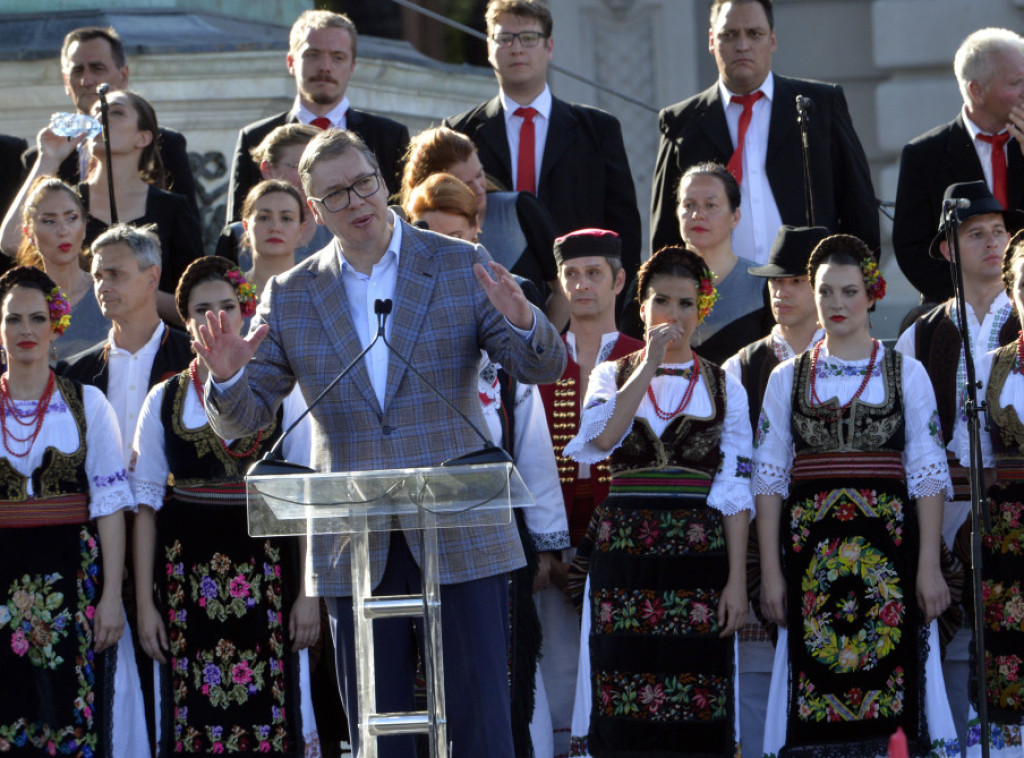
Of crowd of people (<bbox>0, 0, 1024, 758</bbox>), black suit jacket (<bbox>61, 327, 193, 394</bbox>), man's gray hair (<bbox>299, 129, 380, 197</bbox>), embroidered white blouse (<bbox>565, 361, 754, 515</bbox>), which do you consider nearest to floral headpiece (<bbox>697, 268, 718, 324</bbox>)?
crowd of people (<bbox>0, 0, 1024, 758</bbox>)

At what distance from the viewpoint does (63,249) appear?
22.6 feet

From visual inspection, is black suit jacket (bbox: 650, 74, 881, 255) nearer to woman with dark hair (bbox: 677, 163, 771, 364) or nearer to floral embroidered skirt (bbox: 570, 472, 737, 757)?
woman with dark hair (bbox: 677, 163, 771, 364)

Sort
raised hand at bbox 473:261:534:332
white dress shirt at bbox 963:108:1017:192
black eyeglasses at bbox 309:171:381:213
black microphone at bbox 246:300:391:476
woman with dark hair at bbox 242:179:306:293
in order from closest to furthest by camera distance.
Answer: black microphone at bbox 246:300:391:476 < raised hand at bbox 473:261:534:332 < black eyeglasses at bbox 309:171:381:213 < woman with dark hair at bbox 242:179:306:293 < white dress shirt at bbox 963:108:1017:192

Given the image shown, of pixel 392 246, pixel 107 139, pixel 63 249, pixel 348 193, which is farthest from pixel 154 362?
pixel 348 193

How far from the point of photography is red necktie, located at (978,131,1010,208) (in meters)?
6.90

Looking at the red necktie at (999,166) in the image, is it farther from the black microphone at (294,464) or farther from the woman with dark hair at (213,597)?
the black microphone at (294,464)

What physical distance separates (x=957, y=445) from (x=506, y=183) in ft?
7.23

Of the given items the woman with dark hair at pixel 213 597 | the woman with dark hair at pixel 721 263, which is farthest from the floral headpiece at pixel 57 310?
the woman with dark hair at pixel 721 263

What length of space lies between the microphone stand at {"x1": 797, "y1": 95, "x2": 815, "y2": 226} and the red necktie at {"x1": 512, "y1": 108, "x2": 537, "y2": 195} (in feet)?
3.36

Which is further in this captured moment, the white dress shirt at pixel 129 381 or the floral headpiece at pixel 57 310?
the white dress shirt at pixel 129 381

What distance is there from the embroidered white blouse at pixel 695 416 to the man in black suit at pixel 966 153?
109cm

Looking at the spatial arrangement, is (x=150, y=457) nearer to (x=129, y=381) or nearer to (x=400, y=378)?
(x=129, y=381)

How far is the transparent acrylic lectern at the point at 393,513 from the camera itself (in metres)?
4.30

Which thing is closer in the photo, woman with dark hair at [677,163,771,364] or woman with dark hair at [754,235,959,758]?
woman with dark hair at [754,235,959,758]
